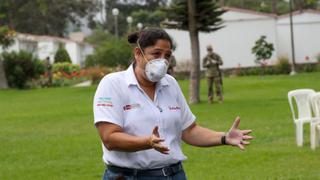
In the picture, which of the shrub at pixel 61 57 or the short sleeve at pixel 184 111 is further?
the shrub at pixel 61 57

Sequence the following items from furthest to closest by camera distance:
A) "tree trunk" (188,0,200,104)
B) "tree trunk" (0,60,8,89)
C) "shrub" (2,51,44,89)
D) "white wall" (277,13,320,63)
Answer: "white wall" (277,13,320,63) < "shrub" (2,51,44,89) < "tree trunk" (0,60,8,89) < "tree trunk" (188,0,200,104)

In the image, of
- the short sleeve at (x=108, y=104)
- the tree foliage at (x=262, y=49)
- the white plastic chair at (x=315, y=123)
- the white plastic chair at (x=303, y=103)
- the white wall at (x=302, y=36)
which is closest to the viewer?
the short sleeve at (x=108, y=104)

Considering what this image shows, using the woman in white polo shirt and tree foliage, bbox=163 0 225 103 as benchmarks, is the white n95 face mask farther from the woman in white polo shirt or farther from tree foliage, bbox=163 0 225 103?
tree foliage, bbox=163 0 225 103

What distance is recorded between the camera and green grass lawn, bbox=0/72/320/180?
1022 cm

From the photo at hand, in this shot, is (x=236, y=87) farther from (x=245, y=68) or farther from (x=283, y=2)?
(x=283, y=2)

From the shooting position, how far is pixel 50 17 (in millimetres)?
83500

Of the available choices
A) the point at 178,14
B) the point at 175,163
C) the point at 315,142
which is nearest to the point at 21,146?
the point at 315,142

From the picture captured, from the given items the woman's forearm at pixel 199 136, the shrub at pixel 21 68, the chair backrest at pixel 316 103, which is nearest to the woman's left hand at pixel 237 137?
the woman's forearm at pixel 199 136

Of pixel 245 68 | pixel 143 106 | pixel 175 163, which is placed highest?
pixel 143 106

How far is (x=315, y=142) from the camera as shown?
1216 cm

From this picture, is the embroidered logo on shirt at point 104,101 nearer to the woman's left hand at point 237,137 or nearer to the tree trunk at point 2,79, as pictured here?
the woman's left hand at point 237,137

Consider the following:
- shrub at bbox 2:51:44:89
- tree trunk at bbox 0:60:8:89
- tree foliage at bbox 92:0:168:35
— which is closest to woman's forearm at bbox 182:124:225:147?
tree trunk at bbox 0:60:8:89

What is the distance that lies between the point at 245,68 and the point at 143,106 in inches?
1825

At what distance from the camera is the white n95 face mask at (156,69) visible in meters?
4.38
